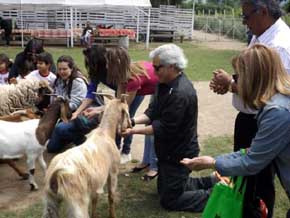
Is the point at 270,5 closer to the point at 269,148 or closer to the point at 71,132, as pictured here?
the point at 269,148

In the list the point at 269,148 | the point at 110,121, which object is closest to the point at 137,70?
the point at 110,121

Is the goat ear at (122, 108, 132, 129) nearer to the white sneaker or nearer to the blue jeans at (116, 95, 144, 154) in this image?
the blue jeans at (116, 95, 144, 154)

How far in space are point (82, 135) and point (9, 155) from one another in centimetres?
144

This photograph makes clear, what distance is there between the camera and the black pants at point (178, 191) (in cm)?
475

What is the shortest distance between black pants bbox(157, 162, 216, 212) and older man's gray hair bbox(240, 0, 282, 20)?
6.22ft

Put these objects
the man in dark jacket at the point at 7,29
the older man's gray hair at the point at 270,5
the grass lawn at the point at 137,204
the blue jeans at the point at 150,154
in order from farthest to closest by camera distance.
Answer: the man in dark jacket at the point at 7,29, the blue jeans at the point at 150,154, the grass lawn at the point at 137,204, the older man's gray hair at the point at 270,5

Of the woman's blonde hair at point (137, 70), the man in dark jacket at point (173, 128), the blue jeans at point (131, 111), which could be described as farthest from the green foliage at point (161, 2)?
the man in dark jacket at point (173, 128)

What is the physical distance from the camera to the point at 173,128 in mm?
4555

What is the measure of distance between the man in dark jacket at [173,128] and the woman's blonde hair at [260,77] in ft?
5.61

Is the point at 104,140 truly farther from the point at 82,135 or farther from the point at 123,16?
the point at 123,16

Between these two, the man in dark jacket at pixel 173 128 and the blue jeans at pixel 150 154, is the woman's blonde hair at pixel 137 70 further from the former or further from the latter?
the blue jeans at pixel 150 154

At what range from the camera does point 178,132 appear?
4609 mm

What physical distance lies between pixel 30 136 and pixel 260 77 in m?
3.20

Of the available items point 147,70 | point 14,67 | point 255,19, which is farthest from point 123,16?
point 255,19
